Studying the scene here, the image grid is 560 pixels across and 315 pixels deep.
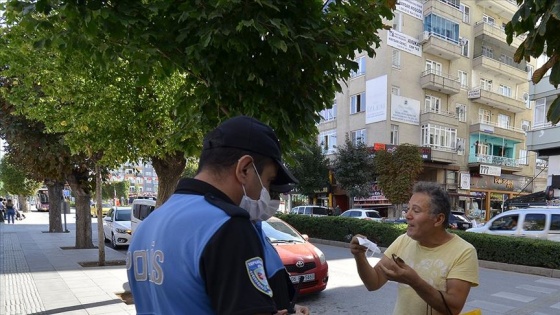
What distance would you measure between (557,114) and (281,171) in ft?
5.71

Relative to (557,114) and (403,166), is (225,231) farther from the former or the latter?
(403,166)

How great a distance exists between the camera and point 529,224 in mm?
12508

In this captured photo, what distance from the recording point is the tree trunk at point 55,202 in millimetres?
18750

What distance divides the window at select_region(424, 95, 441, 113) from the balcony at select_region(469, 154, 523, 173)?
5.10 m

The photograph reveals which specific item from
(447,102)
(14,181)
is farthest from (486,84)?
(14,181)

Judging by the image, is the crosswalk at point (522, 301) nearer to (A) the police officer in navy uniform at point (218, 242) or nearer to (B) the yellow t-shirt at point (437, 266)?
(B) the yellow t-shirt at point (437, 266)

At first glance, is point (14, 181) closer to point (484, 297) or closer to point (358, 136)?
point (358, 136)

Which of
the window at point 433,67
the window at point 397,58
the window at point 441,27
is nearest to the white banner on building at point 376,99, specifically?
the window at point 397,58

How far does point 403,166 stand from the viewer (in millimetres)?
27125

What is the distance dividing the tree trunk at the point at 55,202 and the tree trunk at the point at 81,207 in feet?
13.3

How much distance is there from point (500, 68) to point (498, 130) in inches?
214

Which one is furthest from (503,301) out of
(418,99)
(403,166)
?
(418,99)

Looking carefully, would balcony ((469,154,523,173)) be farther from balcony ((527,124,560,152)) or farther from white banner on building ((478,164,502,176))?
balcony ((527,124,560,152))

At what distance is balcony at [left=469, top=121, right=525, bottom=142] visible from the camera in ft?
112
